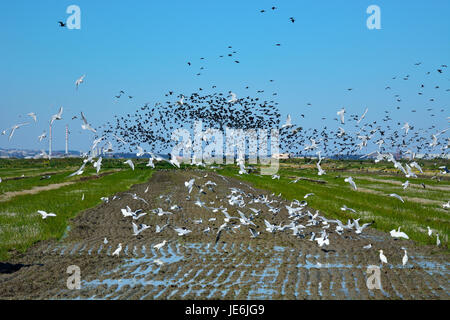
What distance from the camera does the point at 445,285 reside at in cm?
946

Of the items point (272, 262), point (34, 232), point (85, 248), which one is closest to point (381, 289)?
point (272, 262)

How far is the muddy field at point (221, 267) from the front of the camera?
28.3ft

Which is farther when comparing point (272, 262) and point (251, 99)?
point (251, 99)

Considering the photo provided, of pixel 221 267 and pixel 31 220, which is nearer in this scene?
pixel 221 267

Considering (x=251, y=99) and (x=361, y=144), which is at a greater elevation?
(x=251, y=99)

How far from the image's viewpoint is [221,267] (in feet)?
35.5

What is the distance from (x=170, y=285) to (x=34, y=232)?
825cm

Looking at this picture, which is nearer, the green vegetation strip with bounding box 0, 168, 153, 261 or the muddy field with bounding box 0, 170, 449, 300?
the muddy field with bounding box 0, 170, 449, 300

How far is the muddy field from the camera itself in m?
8.63

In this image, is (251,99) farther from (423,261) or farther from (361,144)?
(423,261)

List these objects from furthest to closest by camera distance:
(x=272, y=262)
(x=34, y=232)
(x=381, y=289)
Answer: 1. (x=34, y=232)
2. (x=272, y=262)
3. (x=381, y=289)

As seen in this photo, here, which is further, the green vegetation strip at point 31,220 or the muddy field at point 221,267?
the green vegetation strip at point 31,220

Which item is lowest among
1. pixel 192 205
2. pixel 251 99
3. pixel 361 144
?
pixel 192 205
